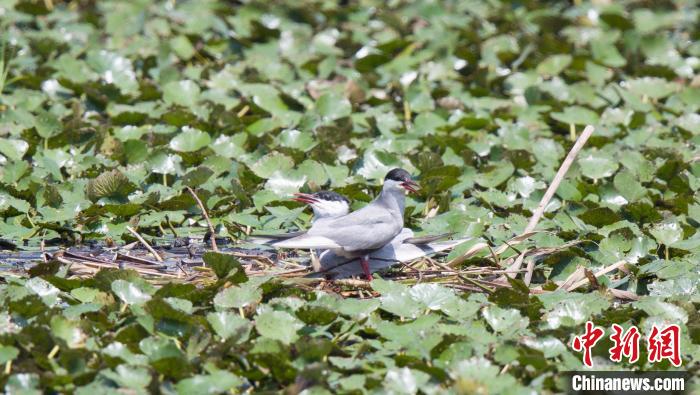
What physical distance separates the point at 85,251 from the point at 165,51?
341 cm

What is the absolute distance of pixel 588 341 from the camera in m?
4.98

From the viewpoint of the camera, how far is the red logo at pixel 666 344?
16.0 feet

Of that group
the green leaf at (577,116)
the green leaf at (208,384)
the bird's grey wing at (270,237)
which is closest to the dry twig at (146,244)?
the bird's grey wing at (270,237)

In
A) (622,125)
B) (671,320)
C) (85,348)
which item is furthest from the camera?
(622,125)

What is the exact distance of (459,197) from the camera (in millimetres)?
7312

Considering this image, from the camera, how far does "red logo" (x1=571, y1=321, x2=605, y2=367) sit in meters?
4.88

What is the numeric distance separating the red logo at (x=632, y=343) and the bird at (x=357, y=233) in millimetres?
1358

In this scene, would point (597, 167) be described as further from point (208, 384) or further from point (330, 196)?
point (208, 384)

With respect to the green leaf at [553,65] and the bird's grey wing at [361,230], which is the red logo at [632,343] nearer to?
the bird's grey wing at [361,230]

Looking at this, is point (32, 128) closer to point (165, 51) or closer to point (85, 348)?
point (165, 51)

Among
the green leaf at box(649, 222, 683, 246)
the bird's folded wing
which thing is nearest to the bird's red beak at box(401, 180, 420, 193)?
the bird's folded wing

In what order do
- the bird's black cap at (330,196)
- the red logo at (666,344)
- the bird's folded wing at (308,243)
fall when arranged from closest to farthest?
the red logo at (666,344) → the bird's folded wing at (308,243) → the bird's black cap at (330,196)

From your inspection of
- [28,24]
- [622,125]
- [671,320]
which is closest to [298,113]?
[622,125]

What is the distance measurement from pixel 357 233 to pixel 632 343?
1.64m
